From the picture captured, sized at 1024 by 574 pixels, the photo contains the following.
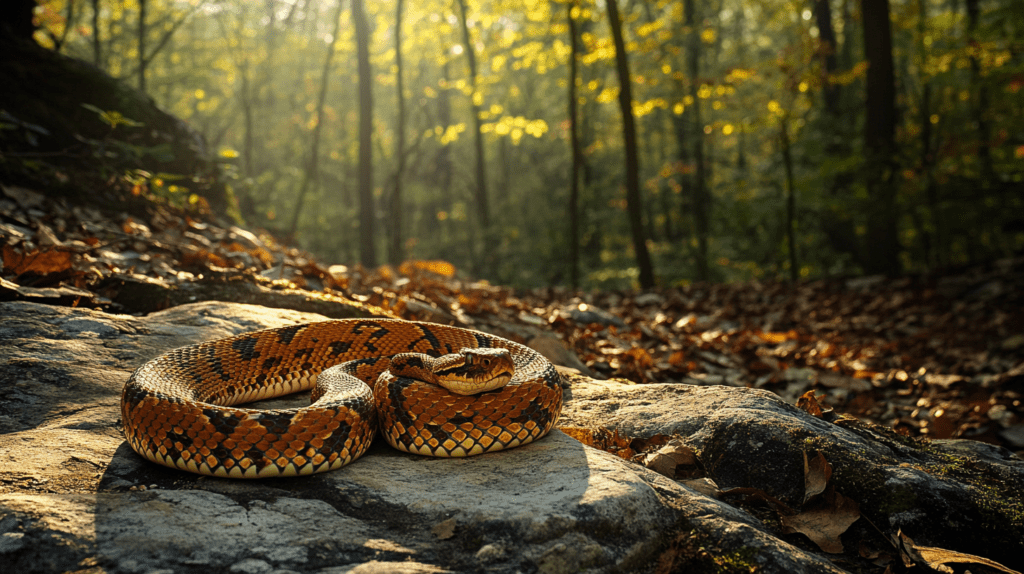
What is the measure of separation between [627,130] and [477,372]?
11.4 m

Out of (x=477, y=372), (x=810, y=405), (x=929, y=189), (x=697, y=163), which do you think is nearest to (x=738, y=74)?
(x=697, y=163)

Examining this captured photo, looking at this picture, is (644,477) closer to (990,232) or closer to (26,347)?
(26,347)

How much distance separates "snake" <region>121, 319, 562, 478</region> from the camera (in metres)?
2.64

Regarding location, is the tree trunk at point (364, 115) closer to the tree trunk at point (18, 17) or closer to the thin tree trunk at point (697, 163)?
the tree trunk at point (18, 17)

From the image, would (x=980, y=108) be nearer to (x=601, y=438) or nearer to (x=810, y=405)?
(x=810, y=405)

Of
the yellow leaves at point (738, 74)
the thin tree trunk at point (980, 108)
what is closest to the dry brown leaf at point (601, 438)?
the thin tree trunk at point (980, 108)

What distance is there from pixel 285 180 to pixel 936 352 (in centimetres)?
3619

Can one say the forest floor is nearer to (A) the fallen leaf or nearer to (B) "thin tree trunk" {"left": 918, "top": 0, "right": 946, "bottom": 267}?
(B) "thin tree trunk" {"left": 918, "top": 0, "right": 946, "bottom": 267}

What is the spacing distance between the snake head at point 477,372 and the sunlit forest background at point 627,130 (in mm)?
4584

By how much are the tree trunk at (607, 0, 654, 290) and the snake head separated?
1102cm

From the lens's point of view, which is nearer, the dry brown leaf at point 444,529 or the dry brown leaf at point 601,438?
the dry brown leaf at point 444,529

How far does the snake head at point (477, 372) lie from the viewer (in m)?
2.95

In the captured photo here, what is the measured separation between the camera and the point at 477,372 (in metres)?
2.96

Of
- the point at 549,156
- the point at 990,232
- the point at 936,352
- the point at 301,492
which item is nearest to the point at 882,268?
the point at 990,232
